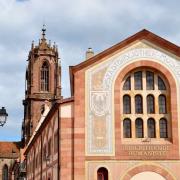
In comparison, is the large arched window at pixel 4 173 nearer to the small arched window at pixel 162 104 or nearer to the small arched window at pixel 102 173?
the small arched window at pixel 102 173

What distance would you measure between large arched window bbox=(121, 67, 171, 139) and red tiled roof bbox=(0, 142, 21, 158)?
8235 centimetres

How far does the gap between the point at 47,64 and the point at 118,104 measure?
257 ft

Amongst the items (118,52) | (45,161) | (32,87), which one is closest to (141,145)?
(118,52)

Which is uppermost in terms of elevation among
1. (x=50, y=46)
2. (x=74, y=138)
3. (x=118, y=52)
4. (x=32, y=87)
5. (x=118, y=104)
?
(x=50, y=46)

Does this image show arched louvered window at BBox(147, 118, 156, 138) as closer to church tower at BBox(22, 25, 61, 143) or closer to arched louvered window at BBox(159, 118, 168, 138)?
arched louvered window at BBox(159, 118, 168, 138)

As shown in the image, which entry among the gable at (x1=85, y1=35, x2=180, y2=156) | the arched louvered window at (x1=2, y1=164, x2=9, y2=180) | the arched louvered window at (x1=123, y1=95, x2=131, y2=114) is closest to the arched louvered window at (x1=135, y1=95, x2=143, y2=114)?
the arched louvered window at (x1=123, y1=95, x2=131, y2=114)

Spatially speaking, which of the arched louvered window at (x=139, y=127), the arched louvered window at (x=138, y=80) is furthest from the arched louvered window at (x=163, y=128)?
the arched louvered window at (x=138, y=80)

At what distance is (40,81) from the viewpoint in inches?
4304

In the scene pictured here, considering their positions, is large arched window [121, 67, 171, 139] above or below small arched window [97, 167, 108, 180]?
above

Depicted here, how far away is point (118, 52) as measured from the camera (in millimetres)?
34688

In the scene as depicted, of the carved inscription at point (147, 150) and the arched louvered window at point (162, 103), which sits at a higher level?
the arched louvered window at point (162, 103)

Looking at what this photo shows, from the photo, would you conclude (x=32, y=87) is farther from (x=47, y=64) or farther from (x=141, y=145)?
(x=141, y=145)

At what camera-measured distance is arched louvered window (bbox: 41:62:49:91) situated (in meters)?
109

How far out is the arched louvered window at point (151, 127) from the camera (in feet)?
110
